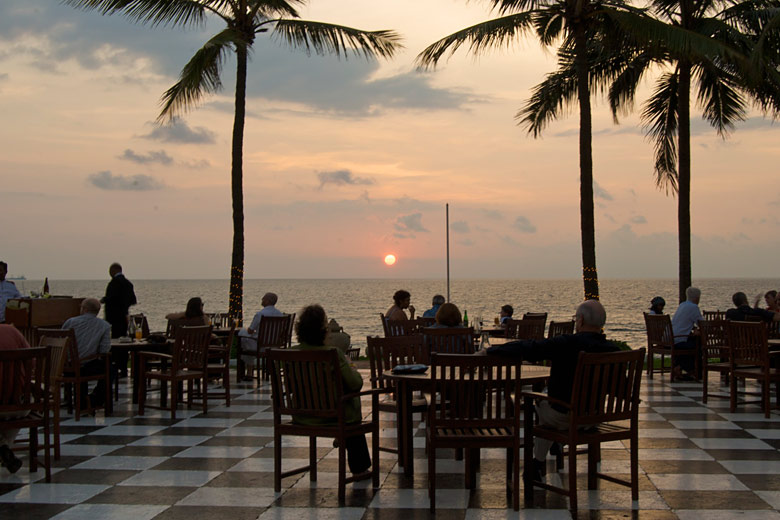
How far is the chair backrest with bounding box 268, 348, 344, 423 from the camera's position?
5062 mm

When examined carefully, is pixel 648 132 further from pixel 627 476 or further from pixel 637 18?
pixel 627 476

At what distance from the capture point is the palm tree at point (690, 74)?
41.3ft

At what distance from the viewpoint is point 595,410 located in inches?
191

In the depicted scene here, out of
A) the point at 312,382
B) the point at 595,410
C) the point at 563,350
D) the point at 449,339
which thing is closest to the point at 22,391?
the point at 312,382

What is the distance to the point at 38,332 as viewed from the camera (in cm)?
784

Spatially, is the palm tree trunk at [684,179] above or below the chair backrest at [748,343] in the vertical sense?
above

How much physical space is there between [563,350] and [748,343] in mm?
4248

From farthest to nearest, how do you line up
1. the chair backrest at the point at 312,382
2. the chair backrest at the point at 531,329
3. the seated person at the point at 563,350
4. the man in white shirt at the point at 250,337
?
the man in white shirt at the point at 250,337
the chair backrest at the point at 531,329
the chair backrest at the point at 312,382
the seated person at the point at 563,350

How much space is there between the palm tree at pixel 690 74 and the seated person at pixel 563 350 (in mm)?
8585

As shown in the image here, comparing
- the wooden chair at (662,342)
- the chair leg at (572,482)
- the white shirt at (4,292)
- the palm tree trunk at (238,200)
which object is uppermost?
the palm tree trunk at (238,200)

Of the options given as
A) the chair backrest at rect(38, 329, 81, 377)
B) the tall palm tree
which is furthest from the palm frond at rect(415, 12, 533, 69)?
the chair backrest at rect(38, 329, 81, 377)

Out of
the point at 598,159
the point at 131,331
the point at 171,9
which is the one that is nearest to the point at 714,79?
the point at 598,159

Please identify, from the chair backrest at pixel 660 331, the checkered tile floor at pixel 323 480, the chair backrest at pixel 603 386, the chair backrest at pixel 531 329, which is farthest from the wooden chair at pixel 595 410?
the chair backrest at pixel 660 331

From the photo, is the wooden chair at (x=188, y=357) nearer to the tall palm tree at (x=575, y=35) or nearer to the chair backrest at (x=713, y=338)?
the chair backrest at (x=713, y=338)
